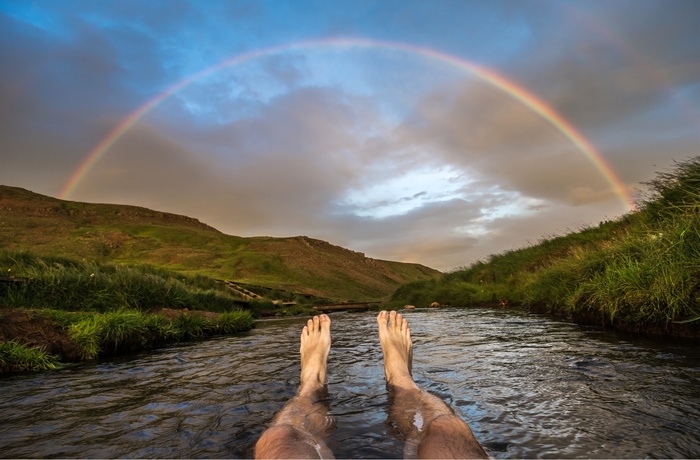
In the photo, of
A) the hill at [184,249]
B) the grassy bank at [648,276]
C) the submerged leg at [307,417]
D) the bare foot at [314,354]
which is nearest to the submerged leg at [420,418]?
the submerged leg at [307,417]

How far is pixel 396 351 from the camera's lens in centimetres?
437

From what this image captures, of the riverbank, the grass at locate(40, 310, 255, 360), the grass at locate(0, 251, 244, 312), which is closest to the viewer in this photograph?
the riverbank

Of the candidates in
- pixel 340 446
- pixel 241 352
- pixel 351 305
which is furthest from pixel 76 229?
pixel 340 446

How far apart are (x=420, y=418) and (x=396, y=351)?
1840mm

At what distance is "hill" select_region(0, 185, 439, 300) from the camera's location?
156ft

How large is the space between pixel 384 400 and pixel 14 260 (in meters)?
11.4

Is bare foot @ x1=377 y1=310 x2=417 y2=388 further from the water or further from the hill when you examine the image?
the hill

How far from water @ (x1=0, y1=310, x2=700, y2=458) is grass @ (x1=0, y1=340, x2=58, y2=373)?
346 mm

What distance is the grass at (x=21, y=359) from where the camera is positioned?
4.84m

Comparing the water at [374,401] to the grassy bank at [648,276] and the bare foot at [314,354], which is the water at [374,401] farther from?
the grassy bank at [648,276]

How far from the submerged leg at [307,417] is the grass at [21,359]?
11.3 feet

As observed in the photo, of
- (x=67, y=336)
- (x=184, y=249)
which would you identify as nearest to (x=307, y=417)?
(x=67, y=336)

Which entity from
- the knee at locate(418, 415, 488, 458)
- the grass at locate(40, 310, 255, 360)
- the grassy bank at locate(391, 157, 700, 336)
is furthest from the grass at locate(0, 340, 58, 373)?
the grassy bank at locate(391, 157, 700, 336)

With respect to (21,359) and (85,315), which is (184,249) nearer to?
(85,315)
